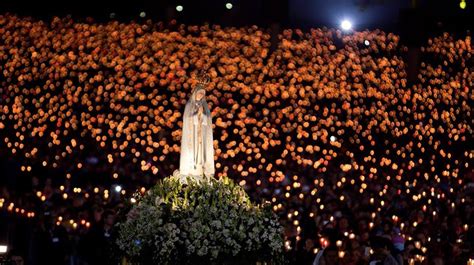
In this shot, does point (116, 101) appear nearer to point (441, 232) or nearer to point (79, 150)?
point (79, 150)

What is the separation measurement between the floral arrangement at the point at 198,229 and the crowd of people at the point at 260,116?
8118mm

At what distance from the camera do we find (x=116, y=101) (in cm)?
3097

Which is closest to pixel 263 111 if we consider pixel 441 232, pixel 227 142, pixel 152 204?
pixel 227 142

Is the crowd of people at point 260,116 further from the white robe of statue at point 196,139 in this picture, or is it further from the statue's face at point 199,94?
the statue's face at point 199,94

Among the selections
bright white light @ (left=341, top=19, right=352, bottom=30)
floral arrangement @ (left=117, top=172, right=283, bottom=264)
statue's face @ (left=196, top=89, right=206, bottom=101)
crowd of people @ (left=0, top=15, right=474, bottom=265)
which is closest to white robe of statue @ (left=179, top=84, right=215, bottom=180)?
statue's face @ (left=196, top=89, right=206, bottom=101)

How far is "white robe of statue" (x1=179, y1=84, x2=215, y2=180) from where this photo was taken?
1781 cm

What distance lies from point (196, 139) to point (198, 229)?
3.14 meters

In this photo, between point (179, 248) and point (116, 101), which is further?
point (116, 101)

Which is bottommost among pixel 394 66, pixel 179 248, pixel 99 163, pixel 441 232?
pixel 179 248

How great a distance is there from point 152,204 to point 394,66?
18.2m

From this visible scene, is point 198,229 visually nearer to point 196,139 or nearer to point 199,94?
point 196,139

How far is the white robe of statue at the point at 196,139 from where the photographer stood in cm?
1781

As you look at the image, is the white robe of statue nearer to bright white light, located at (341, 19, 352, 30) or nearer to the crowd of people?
the crowd of people

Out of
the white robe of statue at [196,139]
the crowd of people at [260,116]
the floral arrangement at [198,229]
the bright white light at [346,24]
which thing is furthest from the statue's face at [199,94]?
the bright white light at [346,24]
